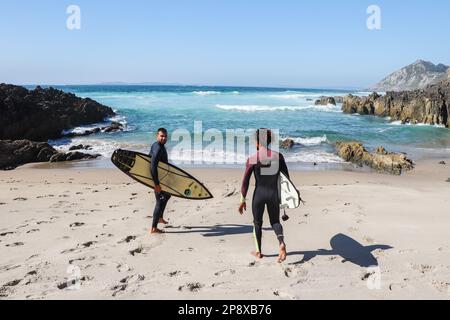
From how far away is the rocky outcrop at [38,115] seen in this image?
20.8 meters

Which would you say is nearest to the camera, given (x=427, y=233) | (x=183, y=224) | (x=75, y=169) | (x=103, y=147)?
(x=427, y=233)

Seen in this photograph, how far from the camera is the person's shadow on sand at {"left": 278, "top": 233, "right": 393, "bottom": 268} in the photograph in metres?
5.20

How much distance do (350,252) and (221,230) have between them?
209cm

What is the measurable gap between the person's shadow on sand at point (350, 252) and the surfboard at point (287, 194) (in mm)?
639

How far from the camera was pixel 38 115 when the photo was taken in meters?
23.3

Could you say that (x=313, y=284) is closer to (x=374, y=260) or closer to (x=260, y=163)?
(x=374, y=260)

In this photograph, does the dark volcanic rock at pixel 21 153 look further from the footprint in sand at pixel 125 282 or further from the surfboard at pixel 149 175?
the footprint in sand at pixel 125 282

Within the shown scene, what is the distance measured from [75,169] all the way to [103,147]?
19.2 ft

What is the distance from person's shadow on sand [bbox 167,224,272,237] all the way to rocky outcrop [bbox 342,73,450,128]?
1184 inches

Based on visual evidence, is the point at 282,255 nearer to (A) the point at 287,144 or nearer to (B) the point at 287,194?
(B) the point at 287,194

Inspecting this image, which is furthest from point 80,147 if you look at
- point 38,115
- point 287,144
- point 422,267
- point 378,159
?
point 422,267

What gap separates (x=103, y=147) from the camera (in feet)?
64.8

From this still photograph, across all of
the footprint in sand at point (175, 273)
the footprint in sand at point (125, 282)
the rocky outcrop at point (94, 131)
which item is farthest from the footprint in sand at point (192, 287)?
the rocky outcrop at point (94, 131)
